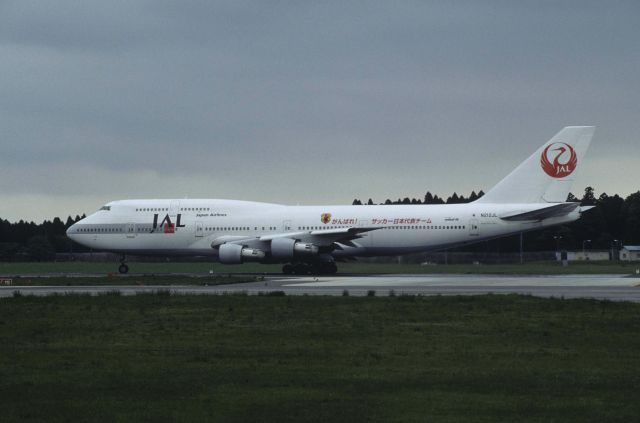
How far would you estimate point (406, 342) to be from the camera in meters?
16.6

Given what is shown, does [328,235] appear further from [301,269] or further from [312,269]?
[301,269]

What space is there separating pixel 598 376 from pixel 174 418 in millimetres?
6140

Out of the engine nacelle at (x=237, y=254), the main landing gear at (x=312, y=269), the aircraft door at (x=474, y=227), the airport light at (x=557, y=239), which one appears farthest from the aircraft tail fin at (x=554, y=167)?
the airport light at (x=557, y=239)

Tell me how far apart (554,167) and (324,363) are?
39.0 metres

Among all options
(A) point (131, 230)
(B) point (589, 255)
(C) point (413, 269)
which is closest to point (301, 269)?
(C) point (413, 269)

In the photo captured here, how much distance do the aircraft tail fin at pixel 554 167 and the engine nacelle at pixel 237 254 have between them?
15214 millimetres

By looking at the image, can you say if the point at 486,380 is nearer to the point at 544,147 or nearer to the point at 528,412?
the point at 528,412

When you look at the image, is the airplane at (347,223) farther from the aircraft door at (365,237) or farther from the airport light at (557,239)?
the airport light at (557,239)

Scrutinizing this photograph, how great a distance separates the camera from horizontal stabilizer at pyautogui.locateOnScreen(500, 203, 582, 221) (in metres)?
47.7

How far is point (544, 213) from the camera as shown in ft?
159

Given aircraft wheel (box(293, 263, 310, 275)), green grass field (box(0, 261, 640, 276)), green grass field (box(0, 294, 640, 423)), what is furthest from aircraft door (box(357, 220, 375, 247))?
green grass field (box(0, 294, 640, 423))

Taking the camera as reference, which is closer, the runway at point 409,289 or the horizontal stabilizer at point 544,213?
the runway at point 409,289

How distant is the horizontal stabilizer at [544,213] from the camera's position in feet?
157

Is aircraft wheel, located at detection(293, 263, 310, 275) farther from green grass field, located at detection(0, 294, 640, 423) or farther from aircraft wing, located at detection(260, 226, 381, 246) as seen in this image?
green grass field, located at detection(0, 294, 640, 423)
